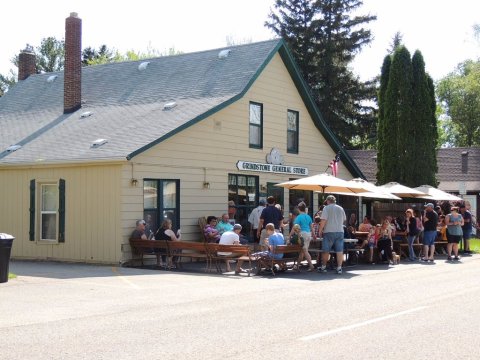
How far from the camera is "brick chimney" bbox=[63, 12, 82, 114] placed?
25.1 meters

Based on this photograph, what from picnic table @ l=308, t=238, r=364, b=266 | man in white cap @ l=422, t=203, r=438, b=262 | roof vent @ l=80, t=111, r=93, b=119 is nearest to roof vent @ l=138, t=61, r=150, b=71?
roof vent @ l=80, t=111, r=93, b=119

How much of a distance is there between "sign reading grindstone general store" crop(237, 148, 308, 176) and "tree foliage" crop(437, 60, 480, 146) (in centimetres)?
3864

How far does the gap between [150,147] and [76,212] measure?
2.83m

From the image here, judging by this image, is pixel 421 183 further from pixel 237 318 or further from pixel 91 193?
pixel 237 318

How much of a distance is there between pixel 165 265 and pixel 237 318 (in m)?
8.40

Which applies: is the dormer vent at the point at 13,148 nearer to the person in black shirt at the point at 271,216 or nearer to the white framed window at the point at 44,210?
the white framed window at the point at 44,210

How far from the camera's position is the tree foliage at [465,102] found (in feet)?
198

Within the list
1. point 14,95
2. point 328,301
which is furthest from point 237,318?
point 14,95

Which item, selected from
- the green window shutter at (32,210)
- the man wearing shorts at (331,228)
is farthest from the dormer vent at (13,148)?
the man wearing shorts at (331,228)

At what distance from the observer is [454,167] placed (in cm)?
4241

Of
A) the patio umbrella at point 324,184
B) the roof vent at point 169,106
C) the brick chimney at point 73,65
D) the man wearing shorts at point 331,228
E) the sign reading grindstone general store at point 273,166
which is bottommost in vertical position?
the man wearing shorts at point 331,228

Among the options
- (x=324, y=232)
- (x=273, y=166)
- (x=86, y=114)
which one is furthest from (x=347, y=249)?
(x=86, y=114)

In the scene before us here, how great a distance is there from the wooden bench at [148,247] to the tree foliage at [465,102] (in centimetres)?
4689

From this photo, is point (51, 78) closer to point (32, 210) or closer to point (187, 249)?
point (32, 210)
